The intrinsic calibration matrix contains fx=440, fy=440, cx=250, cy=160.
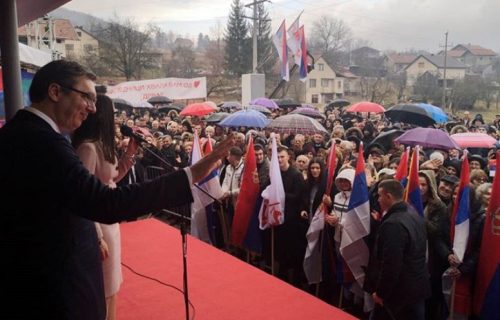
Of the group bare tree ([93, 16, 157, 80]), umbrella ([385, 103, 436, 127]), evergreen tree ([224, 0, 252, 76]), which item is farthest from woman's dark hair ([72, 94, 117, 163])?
evergreen tree ([224, 0, 252, 76])

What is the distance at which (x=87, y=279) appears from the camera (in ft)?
5.35

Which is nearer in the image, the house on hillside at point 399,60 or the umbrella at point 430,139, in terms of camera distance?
the umbrella at point 430,139

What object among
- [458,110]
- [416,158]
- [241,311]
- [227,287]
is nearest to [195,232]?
[227,287]

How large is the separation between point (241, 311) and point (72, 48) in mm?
53979

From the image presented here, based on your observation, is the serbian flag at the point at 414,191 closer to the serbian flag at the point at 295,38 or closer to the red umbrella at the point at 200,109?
the red umbrella at the point at 200,109

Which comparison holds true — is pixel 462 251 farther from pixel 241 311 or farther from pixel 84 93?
pixel 84 93

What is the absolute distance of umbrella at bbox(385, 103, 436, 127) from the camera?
32.7 ft

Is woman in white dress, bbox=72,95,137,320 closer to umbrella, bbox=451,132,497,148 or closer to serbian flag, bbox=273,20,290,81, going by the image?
umbrella, bbox=451,132,497,148

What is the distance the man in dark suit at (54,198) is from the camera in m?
1.36

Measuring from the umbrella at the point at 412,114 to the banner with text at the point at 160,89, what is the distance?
11308 mm

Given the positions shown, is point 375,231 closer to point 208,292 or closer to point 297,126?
point 208,292

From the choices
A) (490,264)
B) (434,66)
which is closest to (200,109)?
(490,264)

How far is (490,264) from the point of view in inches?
150

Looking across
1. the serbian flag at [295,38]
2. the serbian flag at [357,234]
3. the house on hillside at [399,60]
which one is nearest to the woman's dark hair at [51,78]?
the serbian flag at [357,234]
